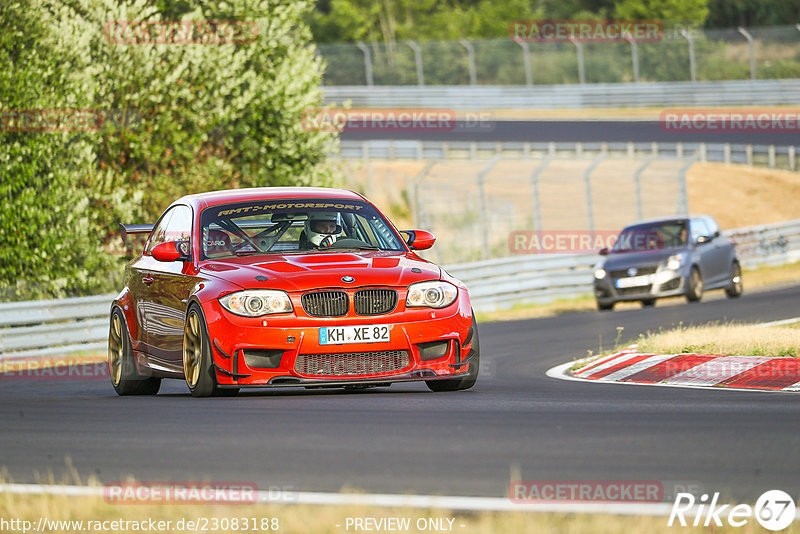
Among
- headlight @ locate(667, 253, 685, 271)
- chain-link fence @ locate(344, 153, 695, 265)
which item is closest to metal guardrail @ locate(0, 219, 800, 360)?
chain-link fence @ locate(344, 153, 695, 265)

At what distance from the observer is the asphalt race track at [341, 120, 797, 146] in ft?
144

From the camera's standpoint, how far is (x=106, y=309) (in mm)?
18562

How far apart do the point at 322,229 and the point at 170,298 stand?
125 centimetres

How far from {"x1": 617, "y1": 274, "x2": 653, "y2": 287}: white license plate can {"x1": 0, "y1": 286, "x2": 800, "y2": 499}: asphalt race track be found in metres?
11.8

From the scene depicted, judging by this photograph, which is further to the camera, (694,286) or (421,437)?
(694,286)

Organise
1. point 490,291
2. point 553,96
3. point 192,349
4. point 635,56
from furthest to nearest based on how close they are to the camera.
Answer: point 553,96 < point 635,56 < point 490,291 < point 192,349

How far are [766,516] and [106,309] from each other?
14437 mm

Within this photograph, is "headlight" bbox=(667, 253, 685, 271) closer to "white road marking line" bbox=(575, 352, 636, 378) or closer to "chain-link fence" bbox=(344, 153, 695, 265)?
"chain-link fence" bbox=(344, 153, 695, 265)

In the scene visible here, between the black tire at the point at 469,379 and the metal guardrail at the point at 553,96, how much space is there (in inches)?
1472

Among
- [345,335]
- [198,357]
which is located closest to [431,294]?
[345,335]

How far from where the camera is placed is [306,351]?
9430 millimetres

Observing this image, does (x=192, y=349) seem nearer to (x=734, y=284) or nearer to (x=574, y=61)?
(x=734, y=284)

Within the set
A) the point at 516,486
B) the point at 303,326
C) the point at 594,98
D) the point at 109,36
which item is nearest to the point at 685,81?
the point at 594,98

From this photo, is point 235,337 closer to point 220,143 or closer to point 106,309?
point 106,309
